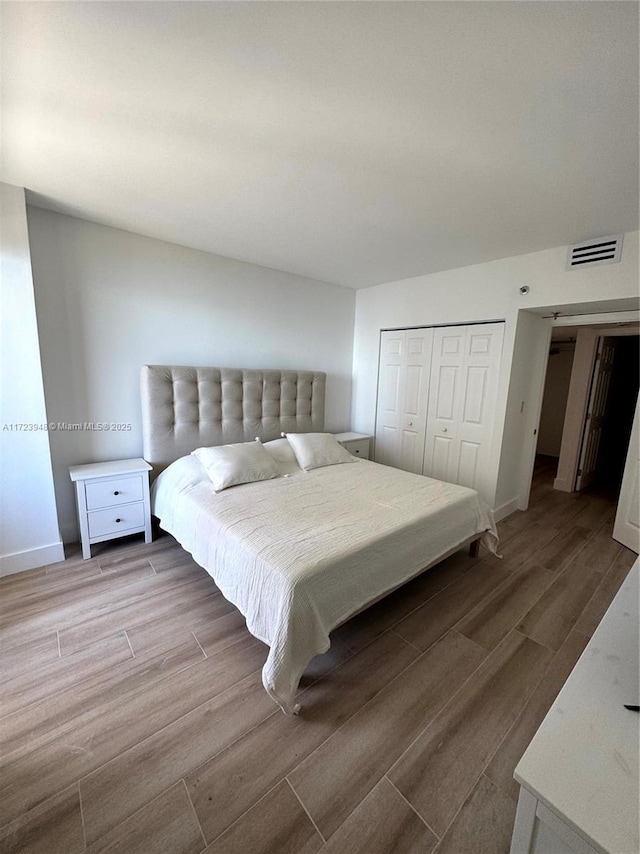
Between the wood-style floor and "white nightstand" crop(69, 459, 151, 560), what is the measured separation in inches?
11.4

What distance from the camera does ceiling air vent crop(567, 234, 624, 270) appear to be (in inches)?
95.3

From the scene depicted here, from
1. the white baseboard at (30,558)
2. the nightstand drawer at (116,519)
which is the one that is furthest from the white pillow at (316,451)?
the white baseboard at (30,558)

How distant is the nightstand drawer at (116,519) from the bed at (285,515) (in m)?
0.14

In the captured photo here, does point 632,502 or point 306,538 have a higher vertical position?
point 306,538

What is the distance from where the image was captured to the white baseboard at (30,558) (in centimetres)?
231

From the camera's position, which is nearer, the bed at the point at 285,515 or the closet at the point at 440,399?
the bed at the point at 285,515

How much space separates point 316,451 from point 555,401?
495 centimetres

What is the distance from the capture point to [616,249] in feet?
7.92

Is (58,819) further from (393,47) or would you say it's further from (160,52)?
(393,47)

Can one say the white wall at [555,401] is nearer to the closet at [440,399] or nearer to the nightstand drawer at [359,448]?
the closet at [440,399]

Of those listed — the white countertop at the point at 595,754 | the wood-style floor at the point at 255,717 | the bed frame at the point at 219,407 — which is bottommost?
the wood-style floor at the point at 255,717

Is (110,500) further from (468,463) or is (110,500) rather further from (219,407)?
(468,463)

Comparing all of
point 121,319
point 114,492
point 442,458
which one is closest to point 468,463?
point 442,458

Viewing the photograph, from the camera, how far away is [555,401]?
584cm
